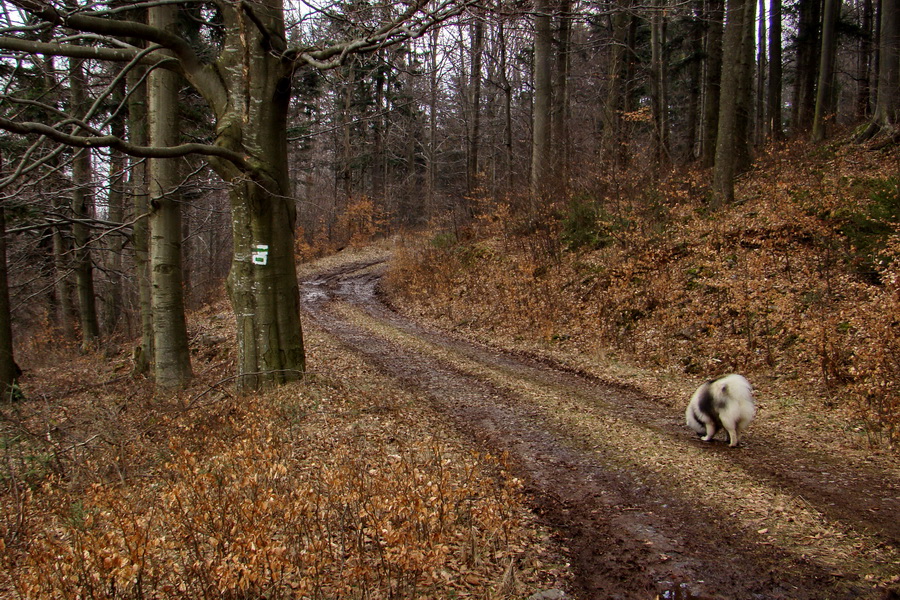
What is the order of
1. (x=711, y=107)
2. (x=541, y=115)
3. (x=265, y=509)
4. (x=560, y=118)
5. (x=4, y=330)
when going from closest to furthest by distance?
(x=265, y=509), (x=4, y=330), (x=541, y=115), (x=711, y=107), (x=560, y=118)

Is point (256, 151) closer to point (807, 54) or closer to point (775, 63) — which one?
point (775, 63)

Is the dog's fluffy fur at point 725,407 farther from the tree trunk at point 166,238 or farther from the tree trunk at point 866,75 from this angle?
the tree trunk at point 866,75

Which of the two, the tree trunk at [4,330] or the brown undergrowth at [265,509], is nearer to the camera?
the brown undergrowth at [265,509]

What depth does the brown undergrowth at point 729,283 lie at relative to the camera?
23.9 feet

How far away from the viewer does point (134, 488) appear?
197 inches

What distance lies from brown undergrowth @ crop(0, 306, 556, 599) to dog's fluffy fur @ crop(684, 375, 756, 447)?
264 cm

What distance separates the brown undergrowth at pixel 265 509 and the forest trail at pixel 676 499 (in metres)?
0.50

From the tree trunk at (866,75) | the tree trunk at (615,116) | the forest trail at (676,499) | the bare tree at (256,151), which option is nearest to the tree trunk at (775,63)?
the tree trunk at (866,75)

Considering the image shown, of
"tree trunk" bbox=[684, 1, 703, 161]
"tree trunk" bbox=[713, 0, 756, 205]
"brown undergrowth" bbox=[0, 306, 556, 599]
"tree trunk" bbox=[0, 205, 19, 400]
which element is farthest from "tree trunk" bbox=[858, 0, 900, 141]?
"tree trunk" bbox=[0, 205, 19, 400]

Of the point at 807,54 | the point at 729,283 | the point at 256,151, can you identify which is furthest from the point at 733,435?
the point at 807,54

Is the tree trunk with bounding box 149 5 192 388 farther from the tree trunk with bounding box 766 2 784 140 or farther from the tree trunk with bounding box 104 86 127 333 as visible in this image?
the tree trunk with bounding box 766 2 784 140

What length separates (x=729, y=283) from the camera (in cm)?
951

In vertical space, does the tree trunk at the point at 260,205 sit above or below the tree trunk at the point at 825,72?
below

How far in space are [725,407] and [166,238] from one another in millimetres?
9023
